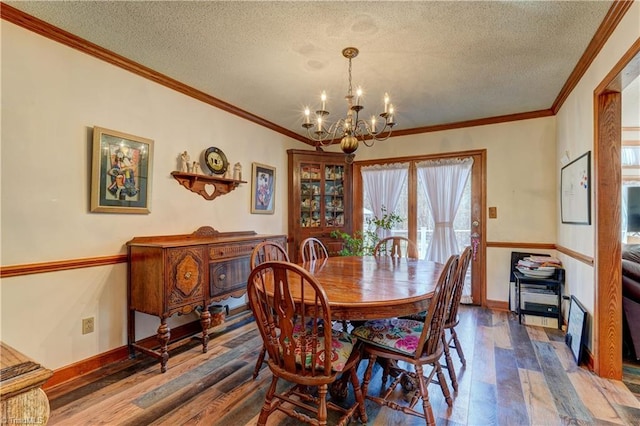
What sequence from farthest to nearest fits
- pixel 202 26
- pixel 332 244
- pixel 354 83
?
pixel 332 244 < pixel 354 83 < pixel 202 26

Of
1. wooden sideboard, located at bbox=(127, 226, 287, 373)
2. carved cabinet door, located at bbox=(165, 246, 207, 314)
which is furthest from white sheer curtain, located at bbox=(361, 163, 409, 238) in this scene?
carved cabinet door, located at bbox=(165, 246, 207, 314)

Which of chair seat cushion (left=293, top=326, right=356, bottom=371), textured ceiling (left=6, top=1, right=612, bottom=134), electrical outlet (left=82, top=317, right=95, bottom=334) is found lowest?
electrical outlet (left=82, top=317, right=95, bottom=334)

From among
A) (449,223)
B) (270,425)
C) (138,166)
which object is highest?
(138,166)

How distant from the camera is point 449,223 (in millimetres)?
4105

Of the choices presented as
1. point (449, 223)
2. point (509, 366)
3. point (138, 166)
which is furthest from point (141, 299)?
point (449, 223)

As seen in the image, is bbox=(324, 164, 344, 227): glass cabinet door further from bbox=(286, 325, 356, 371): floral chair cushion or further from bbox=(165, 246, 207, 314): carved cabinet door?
bbox=(286, 325, 356, 371): floral chair cushion

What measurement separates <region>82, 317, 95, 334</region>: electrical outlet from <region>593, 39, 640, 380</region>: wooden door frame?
3.68m

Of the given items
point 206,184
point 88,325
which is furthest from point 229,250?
point 88,325

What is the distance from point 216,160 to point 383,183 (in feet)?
Result: 8.01

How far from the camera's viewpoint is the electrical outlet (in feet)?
7.34

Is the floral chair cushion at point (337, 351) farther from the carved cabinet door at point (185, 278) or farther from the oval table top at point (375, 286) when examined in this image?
the carved cabinet door at point (185, 278)

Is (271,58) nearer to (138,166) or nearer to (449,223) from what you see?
(138,166)

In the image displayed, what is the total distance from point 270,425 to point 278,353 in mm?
490

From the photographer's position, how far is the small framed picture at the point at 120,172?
90.2 inches
